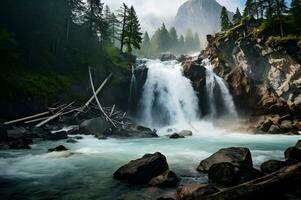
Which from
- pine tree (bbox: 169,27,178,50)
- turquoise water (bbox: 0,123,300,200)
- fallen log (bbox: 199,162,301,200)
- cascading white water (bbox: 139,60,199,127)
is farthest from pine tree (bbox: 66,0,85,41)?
pine tree (bbox: 169,27,178,50)

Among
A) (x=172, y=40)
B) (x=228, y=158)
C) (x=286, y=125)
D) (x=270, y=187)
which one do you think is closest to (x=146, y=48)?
(x=172, y=40)

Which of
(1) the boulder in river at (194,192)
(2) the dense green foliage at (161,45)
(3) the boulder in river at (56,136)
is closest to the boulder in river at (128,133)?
(3) the boulder in river at (56,136)

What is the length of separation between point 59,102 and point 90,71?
8.35 metres

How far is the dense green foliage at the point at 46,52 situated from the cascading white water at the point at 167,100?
5.23m

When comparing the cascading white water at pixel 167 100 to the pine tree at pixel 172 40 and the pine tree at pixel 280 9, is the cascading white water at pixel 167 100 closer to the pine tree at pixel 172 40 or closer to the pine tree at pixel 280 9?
the pine tree at pixel 280 9

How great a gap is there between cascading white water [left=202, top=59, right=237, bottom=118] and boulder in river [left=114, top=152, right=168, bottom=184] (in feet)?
104

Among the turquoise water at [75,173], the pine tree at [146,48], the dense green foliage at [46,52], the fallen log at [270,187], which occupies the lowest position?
the turquoise water at [75,173]

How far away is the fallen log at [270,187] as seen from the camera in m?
5.59

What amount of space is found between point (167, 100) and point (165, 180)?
3284 centimetres

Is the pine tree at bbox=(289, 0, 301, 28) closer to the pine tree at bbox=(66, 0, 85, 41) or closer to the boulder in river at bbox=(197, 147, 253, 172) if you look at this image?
the pine tree at bbox=(66, 0, 85, 41)

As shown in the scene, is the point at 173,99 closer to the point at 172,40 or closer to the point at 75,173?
the point at 75,173

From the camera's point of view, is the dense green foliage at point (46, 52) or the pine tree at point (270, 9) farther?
the pine tree at point (270, 9)

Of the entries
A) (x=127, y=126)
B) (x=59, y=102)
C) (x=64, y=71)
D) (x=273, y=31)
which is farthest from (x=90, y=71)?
(x=273, y=31)

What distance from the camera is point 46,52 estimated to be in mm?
36875
